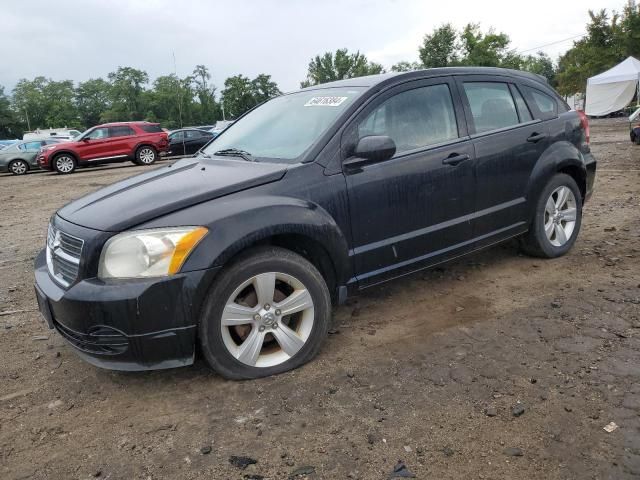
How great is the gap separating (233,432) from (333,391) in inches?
22.6

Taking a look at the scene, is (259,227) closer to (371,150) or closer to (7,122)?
(371,150)

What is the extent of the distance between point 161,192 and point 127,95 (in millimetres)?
89308

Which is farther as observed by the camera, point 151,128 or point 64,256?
point 151,128

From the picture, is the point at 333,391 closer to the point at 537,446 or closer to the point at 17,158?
the point at 537,446

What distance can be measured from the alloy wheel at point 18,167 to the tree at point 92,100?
7621cm

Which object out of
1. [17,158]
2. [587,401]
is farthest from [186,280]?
[17,158]

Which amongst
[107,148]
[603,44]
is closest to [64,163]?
[107,148]

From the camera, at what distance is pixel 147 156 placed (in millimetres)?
18797

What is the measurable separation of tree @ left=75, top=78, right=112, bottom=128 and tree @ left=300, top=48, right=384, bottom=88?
3820cm

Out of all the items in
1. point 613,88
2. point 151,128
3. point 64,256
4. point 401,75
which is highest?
Answer: point 613,88

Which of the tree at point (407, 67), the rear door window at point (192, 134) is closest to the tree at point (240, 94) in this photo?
the tree at point (407, 67)

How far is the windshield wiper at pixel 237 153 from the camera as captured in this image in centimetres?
341

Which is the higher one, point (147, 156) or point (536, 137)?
point (147, 156)

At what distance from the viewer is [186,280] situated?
257cm
